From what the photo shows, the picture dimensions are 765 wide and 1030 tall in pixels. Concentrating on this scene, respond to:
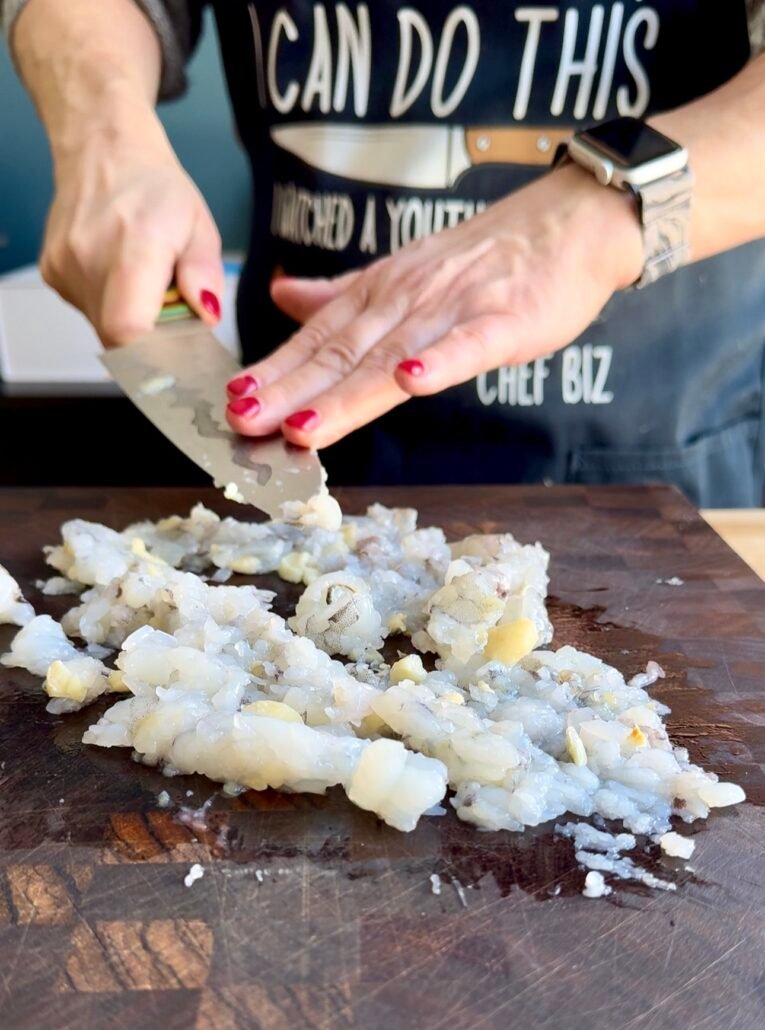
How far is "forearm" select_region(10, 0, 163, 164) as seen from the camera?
132 centimetres

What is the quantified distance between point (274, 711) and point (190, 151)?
2.70m

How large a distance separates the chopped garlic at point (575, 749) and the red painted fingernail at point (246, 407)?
1.57ft

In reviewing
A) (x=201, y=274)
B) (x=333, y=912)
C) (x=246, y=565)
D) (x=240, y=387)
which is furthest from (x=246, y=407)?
(x=333, y=912)

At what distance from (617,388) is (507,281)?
0.46 m

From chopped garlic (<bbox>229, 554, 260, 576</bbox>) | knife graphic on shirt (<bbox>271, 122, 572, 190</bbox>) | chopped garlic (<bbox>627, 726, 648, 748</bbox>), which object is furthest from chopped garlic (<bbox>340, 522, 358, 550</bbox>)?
knife graphic on shirt (<bbox>271, 122, 572, 190</bbox>)

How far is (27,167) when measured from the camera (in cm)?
313

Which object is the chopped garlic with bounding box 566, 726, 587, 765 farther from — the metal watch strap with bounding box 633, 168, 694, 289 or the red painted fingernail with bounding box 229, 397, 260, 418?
the metal watch strap with bounding box 633, 168, 694, 289

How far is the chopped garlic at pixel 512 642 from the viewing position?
88cm

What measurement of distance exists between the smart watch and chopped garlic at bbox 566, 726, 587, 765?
590 mm

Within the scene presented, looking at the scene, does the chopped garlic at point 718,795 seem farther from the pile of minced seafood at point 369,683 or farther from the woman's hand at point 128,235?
the woman's hand at point 128,235

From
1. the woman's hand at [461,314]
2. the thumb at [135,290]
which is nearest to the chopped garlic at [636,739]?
the woman's hand at [461,314]

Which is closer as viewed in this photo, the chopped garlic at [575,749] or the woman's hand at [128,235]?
the chopped garlic at [575,749]

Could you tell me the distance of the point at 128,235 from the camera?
3.95 feet

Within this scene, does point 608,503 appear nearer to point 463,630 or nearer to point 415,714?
point 463,630
